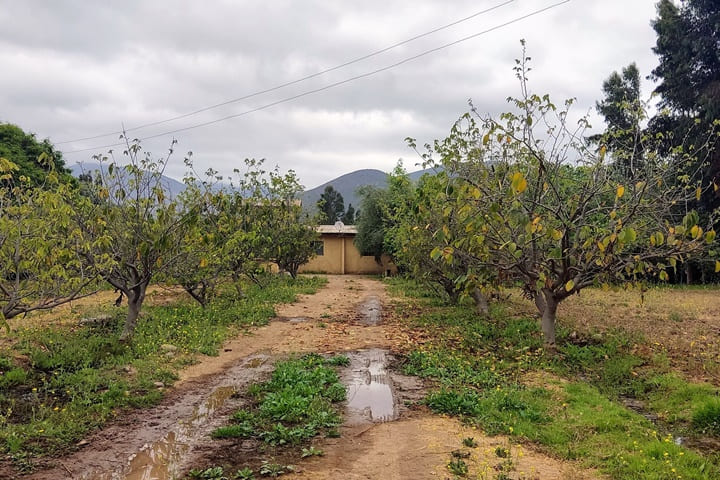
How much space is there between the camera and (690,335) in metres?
9.78

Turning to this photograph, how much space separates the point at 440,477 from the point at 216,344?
6.07 meters

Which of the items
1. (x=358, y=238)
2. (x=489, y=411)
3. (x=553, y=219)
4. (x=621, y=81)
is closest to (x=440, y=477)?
(x=489, y=411)

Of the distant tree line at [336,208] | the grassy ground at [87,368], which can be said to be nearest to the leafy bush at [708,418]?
the grassy ground at [87,368]

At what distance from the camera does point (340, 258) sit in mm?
31078

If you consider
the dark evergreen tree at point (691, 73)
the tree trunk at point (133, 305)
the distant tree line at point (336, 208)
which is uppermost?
the dark evergreen tree at point (691, 73)

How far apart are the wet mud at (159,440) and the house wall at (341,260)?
79.0 ft

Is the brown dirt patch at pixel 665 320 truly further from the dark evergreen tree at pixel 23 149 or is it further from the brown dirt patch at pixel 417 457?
the dark evergreen tree at pixel 23 149

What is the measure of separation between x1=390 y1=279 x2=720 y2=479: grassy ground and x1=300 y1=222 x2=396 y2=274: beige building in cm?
2073

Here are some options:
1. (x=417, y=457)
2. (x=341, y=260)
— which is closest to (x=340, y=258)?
(x=341, y=260)

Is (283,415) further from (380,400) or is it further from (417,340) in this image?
(417,340)

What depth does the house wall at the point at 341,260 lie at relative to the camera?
3095cm

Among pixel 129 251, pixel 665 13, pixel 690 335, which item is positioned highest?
pixel 665 13

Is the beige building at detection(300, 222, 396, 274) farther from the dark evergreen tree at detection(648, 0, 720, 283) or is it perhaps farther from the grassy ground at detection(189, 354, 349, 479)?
the grassy ground at detection(189, 354, 349, 479)

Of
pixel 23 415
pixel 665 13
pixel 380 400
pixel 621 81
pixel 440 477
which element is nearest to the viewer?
pixel 440 477
